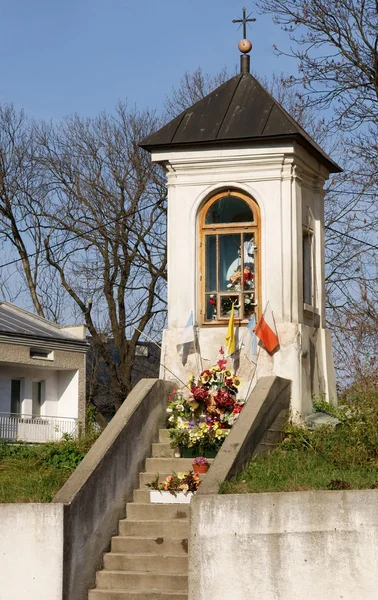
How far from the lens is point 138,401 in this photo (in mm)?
14430

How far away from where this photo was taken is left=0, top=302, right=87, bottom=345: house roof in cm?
3391

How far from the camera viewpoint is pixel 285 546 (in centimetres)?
1152

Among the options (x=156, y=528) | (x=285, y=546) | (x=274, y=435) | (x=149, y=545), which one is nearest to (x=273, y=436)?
(x=274, y=435)

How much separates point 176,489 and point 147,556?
3.13 ft

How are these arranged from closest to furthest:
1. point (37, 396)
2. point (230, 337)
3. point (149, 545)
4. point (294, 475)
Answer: point (294, 475) → point (149, 545) → point (230, 337) → point (37, 396)

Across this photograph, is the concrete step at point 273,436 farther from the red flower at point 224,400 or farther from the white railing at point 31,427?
the white railing at point 31,427

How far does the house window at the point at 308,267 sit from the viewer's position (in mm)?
16891

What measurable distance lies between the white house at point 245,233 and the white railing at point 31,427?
53.7 feet

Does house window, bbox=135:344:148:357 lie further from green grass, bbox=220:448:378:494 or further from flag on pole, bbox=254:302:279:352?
green grass, bbox=220:448:378:494

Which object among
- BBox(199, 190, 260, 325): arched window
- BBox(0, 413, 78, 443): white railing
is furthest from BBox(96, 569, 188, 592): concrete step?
BBox(0, 413, 78, 443): white railing

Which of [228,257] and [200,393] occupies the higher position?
[228,257]

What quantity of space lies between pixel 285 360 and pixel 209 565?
14.6 ft

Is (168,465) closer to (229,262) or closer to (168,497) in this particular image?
(168,497)

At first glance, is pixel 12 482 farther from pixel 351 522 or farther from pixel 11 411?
pixel 11 411
